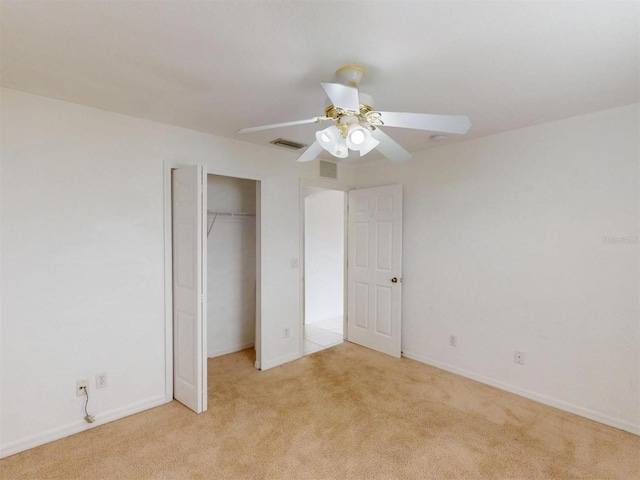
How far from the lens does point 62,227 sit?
242 centimetres

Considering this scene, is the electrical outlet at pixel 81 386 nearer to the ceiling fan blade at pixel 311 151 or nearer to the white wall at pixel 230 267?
the white wall at pixel 230 267

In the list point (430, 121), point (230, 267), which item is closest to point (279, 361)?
point (230, 267)

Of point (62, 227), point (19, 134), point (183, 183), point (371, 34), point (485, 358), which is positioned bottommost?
point (485, 358)

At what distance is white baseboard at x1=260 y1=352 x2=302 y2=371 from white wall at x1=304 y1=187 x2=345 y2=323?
157 cm

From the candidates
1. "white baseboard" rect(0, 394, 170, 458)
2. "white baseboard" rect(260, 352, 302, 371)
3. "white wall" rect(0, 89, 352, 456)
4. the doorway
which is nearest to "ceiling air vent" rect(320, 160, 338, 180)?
the doorway

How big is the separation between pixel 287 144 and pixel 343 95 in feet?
6.75

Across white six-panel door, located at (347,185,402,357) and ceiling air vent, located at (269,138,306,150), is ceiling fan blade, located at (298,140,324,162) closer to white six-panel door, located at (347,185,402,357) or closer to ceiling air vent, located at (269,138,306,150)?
ceiling air vent, located at (269,138,306,150)

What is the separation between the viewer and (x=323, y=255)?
575cm

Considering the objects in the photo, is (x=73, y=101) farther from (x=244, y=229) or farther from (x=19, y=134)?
(x=244, y=229)

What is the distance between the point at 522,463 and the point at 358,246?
A: 273 cm

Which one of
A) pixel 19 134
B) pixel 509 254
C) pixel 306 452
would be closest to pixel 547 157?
pixel 509 254

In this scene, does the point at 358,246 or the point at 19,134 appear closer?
the point at 19,134

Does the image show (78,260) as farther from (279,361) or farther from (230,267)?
(279,361)

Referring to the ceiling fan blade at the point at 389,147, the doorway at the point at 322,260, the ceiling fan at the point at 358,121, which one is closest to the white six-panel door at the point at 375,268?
the doorway at the point at 322,260
